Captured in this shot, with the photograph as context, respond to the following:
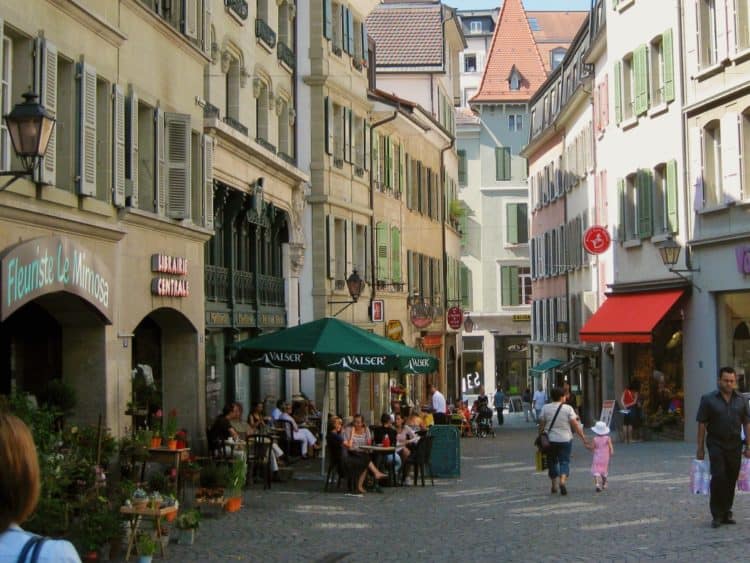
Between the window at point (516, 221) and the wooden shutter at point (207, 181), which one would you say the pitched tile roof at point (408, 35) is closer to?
the window at point (516, 221)

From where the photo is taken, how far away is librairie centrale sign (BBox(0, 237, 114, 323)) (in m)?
14.5

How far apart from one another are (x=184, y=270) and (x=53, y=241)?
6037 mm

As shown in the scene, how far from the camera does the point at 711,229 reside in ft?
104

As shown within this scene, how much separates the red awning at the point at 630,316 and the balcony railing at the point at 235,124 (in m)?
11.7

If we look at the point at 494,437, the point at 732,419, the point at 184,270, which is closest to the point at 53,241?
the point at 184,270

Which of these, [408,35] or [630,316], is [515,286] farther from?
[630,316]

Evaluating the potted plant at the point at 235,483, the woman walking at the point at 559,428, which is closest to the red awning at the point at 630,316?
the woman walking at the point at 559,428

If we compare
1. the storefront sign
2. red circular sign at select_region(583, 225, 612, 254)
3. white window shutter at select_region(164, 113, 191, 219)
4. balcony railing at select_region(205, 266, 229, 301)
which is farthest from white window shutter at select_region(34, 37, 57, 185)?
red circular sign at select_region(583, 225, 612, 254)

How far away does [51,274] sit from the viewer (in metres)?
15.6

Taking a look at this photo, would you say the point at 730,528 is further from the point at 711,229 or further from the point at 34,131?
the point at 711,229

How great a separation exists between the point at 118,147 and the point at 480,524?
7.05 metres

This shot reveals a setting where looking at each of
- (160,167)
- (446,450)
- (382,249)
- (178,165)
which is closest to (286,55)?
(382,249)

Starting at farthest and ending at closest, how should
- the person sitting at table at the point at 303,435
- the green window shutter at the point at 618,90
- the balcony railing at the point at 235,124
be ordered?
the green window shutter at the point at 618,90, the balcony railing at the point at 235,124, the person sitting at table at the point at 303,435

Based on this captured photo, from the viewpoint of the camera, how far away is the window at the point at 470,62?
109m
